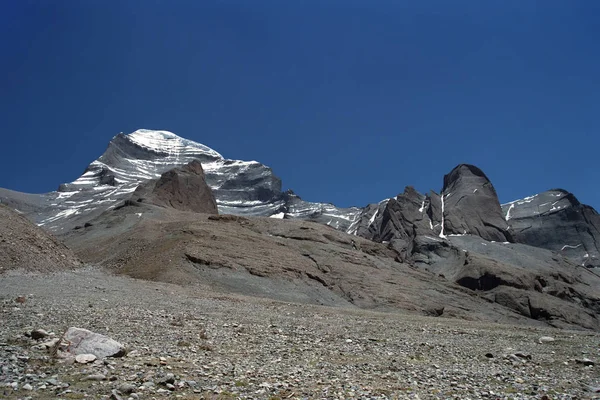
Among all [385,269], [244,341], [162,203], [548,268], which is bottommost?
[244,341]

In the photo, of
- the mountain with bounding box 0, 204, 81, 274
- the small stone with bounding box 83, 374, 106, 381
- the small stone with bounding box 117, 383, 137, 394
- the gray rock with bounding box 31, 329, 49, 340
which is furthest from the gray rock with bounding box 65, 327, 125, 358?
the mountain with bounding box 0, 204, 81, 274

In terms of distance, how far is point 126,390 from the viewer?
37.4 ft

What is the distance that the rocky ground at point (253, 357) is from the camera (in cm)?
1233

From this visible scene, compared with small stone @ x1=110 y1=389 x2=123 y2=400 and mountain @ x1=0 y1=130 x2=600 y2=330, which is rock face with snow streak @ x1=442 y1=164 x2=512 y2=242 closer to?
mountain @ x1=0 y1=130 x2=600 y2=330

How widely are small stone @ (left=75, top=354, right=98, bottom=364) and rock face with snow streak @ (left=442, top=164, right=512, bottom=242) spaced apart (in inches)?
6128

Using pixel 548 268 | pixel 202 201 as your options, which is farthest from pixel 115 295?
pixel 548 268

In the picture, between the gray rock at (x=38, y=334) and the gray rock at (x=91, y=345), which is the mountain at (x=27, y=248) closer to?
the gray rock at (x=38, y=334)

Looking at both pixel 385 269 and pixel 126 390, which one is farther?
pixel 385 269

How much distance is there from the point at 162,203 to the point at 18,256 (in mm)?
67406

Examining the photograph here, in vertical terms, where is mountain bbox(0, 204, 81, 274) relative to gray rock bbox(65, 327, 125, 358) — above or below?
above

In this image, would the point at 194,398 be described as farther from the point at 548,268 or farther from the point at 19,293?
the point at 548,268

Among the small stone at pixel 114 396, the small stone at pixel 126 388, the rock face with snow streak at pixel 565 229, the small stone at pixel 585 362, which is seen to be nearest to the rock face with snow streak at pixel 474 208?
the rock face with snow streak at pixel 565 229

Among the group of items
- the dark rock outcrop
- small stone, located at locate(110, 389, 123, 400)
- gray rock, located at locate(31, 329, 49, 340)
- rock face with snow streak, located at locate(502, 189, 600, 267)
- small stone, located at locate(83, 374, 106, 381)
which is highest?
rock face with snow streak, located at locate(502, 189, 600, 267)

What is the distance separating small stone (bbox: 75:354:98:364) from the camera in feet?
43.9
